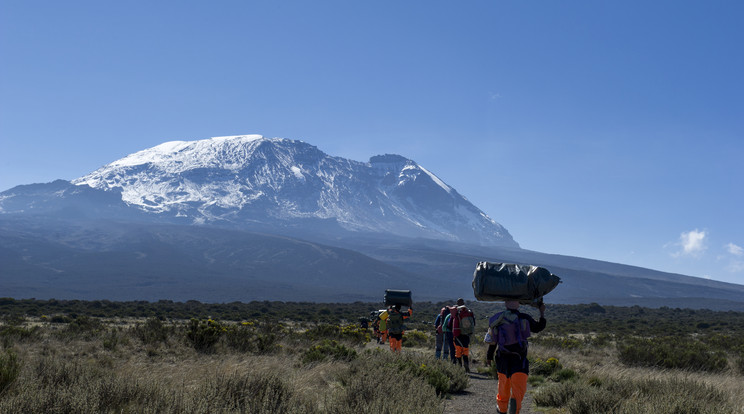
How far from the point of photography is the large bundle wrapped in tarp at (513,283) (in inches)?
277

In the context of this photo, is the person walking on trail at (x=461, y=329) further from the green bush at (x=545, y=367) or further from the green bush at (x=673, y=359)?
the green bush at (x=673, y=359)

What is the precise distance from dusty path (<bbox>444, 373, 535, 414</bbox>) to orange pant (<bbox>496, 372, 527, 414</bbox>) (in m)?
0.76

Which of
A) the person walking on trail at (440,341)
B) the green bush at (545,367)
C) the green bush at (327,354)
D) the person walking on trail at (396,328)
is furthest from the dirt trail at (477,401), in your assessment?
the person walking on trail at (396,328)

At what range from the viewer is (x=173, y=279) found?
156 meters

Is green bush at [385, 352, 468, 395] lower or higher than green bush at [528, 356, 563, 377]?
higher

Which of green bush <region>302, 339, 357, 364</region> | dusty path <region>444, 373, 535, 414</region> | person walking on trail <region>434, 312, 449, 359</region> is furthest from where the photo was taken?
person walking on trail <region>434, 312, 449, 359</region>

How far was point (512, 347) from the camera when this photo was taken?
713cm

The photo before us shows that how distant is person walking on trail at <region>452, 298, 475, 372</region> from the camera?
40.5 ft

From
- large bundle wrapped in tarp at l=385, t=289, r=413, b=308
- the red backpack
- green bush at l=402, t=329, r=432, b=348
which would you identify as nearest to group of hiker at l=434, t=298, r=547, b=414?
the red backpack

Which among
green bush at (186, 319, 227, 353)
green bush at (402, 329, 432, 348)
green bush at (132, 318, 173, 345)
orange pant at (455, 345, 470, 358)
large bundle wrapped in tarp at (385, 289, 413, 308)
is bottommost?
green bush at (402, 329, 432, 348)

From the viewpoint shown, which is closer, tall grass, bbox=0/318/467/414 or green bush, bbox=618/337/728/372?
tall grass, bbox=0/318/467/414

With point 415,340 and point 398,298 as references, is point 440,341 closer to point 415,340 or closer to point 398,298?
point 398,298

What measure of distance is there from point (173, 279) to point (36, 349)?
15254 cm

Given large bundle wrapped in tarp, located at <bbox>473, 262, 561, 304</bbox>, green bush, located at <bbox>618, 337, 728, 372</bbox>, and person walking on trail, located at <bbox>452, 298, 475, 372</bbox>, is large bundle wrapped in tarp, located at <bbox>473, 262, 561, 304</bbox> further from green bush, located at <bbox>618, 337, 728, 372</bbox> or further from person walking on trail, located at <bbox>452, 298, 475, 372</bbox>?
green bush, located at <bbox>618, 337, 728, 372</bbox>
